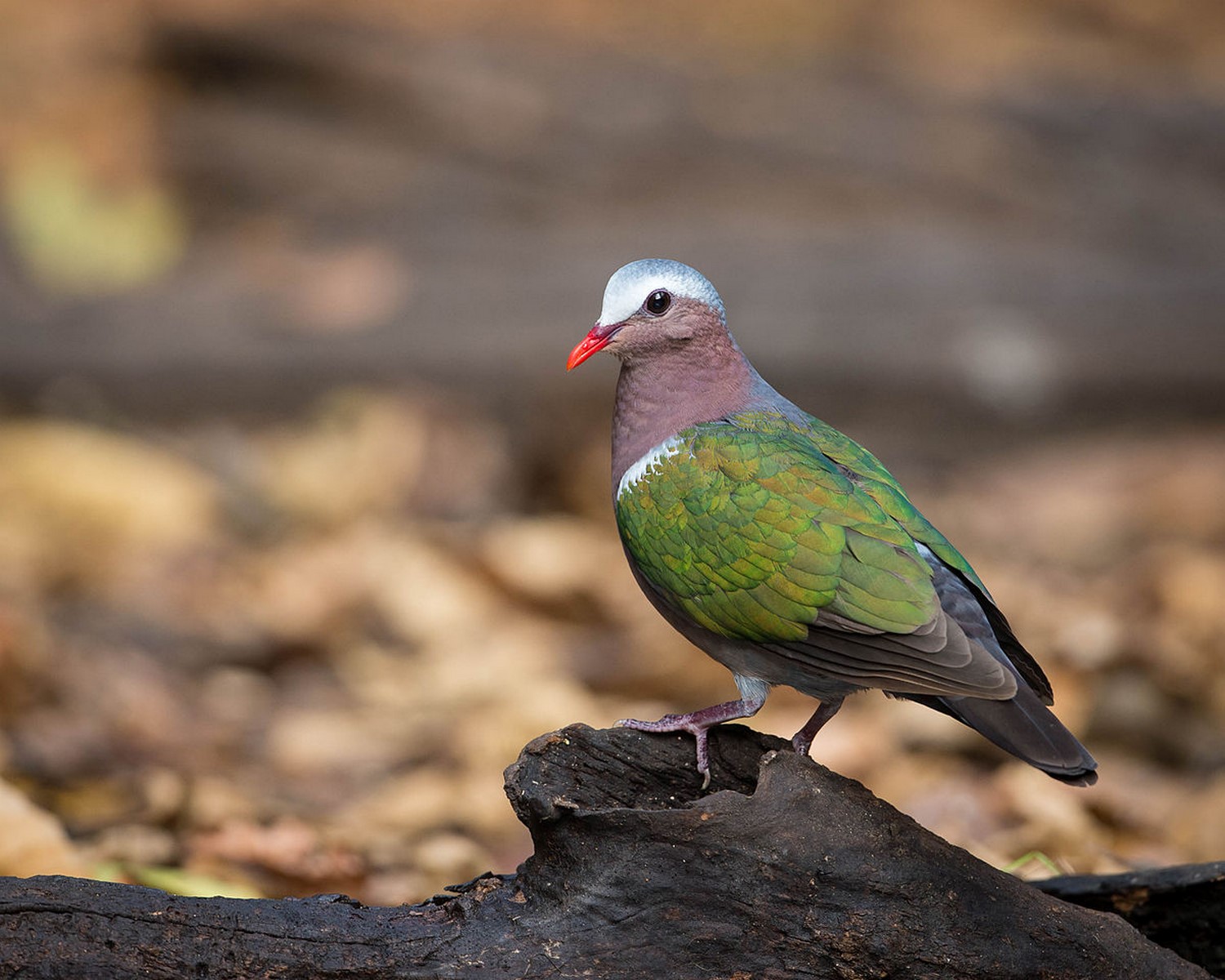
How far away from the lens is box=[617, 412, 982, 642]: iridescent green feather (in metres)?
3.05

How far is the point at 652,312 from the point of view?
3500mm

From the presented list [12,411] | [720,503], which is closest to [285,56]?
[12,411]

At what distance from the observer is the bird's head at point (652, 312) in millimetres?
3467

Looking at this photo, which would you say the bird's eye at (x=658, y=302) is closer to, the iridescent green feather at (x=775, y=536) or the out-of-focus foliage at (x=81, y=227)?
the iridescent green feather at (x=775, y=536)

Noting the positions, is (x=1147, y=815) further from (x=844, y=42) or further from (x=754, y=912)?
(x=844, y=42)

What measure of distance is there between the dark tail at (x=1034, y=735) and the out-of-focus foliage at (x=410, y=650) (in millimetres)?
1033

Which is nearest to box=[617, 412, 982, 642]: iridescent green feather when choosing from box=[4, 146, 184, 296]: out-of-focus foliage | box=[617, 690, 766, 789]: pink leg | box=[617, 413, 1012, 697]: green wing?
box=[617, 413, 1012, 697]: green wing

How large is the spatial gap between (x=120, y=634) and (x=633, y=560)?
338 centimetres

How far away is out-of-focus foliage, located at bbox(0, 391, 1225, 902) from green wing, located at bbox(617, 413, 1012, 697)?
1200 mm

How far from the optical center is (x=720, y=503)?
3.19 m

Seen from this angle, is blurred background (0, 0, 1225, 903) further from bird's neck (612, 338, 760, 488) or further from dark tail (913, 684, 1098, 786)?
dark tail (913, 684, 1098, 786)

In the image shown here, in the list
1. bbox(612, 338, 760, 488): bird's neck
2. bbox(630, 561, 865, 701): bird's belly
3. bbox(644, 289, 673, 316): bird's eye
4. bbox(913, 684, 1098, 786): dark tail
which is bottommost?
bbox(913, 684, 1098, 786): dark tail

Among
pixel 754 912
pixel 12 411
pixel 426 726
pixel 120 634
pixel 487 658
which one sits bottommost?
pixel 754 912

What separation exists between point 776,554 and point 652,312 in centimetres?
73
